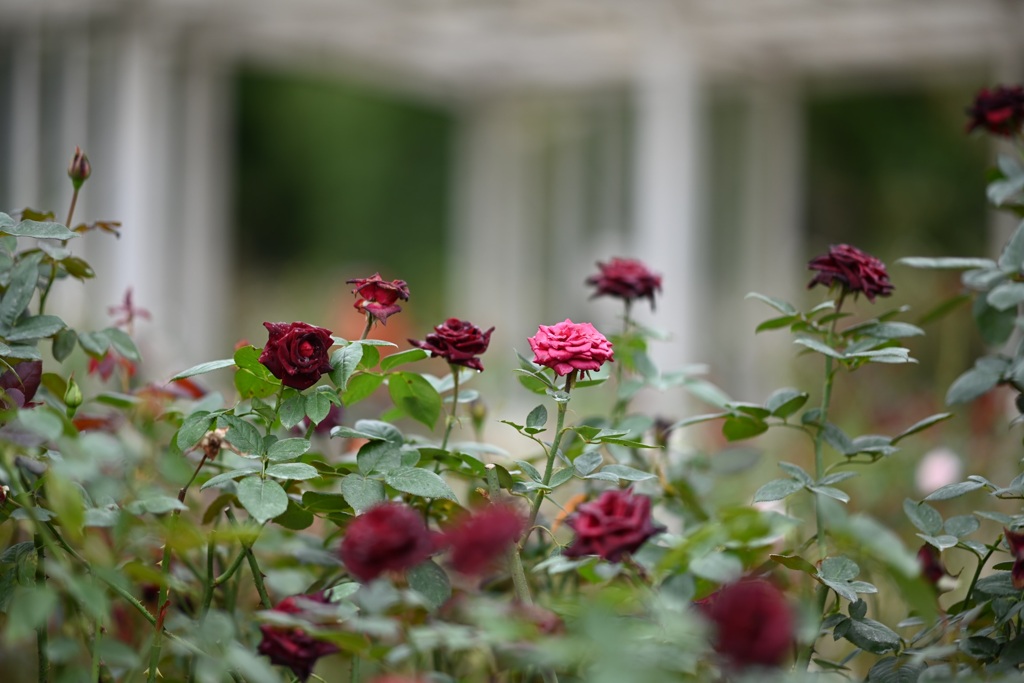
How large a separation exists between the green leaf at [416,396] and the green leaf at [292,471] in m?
0.15

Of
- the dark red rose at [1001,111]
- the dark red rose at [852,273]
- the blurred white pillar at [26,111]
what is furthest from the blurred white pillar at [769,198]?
the dark red rose at [852,273]

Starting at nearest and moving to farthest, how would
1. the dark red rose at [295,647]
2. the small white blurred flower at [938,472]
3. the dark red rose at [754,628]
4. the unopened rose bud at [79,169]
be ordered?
1. the dark red rose at [754,628]
2. the dark red rose at [295,647]
3. the unopened rose bud at [79,169]
4. the small white blurred flower at [938,472]

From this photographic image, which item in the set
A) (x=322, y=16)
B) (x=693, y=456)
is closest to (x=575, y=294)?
(x=322, y=16)

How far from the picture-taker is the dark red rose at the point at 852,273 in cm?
86

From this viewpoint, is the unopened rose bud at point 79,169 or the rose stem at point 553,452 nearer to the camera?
the rose stem at point 553,452

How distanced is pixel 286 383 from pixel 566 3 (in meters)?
4.39

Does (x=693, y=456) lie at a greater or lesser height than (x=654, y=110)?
lesser

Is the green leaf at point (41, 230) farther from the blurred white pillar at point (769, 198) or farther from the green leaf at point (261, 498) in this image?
the blurred white pillar at point (769, 198)

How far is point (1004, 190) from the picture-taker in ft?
3.23

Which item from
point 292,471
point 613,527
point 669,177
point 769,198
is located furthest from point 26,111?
point 613,527

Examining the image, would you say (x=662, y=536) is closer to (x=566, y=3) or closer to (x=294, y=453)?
(x=294, y=453)

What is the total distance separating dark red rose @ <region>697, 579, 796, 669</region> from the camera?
0.47 metres

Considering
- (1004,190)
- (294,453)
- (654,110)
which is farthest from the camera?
(654,110)

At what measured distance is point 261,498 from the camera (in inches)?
26.1
